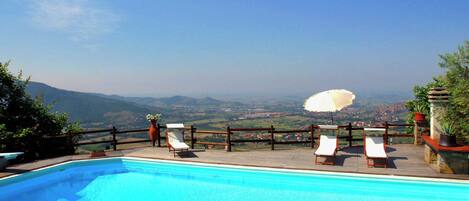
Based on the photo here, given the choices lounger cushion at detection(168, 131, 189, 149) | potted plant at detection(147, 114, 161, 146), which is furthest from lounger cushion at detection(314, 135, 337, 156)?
potted plant at detection(147, 114, 161, 146)

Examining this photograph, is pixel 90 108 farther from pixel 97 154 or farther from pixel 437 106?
pixel 437 106

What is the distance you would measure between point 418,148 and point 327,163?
4638 mm

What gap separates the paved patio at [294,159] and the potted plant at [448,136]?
0.88m

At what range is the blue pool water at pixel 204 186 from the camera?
9.35 m

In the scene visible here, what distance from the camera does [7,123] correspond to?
13953mm

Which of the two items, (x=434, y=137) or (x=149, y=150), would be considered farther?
(x=149, y=150)

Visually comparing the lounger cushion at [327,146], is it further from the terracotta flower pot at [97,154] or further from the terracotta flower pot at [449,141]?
the terracotta flower pot at [97,154]

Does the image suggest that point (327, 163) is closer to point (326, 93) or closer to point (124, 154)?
point (326, 93)

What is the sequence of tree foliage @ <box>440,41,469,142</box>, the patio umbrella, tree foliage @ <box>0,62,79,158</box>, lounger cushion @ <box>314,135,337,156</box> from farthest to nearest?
tree foliage @ <box>0,62,79,158</box>, the patio umbrella, lounger cushion @ <box>314,135,337,156</box>, tree foliage @ <box>440,41,469,142</box>

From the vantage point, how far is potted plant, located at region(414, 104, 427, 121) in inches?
529

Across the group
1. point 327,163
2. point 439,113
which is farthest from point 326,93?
point 439,113

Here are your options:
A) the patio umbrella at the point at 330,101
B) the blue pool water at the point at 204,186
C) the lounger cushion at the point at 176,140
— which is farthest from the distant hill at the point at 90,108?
the patio umbrella at the point at 330,101

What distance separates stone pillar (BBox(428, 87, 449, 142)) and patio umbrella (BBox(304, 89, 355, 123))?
309cm

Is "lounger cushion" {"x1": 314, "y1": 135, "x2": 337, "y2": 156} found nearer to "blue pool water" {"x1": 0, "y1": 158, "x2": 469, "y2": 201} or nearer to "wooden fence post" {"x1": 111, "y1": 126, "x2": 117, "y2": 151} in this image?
"blue pool water" {"x1": 0, "y1": 158, "x2": 469, "y2": 201}
